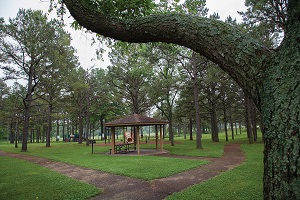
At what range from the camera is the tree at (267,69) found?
132 centimetres

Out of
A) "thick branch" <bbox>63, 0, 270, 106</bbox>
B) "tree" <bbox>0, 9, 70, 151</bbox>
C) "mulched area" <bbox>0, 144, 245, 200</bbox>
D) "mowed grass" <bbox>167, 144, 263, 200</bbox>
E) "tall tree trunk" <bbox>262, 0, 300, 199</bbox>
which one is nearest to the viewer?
"tall tree trunk" <bbox>262, 0, 300, 199</bbox>

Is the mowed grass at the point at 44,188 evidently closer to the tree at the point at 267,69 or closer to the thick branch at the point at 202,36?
the thick branch at the point at 202,36

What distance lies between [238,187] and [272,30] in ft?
39.4

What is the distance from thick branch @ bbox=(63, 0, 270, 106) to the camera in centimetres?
163

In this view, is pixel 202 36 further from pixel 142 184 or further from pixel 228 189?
pixel 142 184

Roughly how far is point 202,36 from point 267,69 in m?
0.64

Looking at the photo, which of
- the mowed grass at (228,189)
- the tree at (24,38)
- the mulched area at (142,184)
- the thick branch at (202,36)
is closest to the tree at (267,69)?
the thick branch at (202,36)

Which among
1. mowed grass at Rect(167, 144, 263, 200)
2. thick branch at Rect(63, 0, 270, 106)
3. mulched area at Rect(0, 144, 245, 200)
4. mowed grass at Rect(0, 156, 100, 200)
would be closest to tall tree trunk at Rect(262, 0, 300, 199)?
thick branch at Rect(63, 0, 270, 106)

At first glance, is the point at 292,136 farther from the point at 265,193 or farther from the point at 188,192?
the point at 188,192

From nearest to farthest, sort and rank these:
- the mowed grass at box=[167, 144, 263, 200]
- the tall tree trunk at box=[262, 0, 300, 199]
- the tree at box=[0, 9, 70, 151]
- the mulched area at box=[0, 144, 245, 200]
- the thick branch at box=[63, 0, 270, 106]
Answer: the tall tree trunk at box=[262, 0, 300, 199] < the thick branch at box=[63, 0, 270, 106] < the mowed grass at box=[167, 144, 263, 200] < the mulched area at box=[0, 144, 245, 200] < the tree at box=[0, 9, 70, 151]

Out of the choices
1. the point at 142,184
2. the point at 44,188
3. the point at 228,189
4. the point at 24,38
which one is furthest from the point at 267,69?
the point at 24,38

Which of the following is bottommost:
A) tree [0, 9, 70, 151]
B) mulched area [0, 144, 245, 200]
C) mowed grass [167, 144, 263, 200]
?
mulched area [0, 144, 245, 200]

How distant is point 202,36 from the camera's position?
6.10 ft

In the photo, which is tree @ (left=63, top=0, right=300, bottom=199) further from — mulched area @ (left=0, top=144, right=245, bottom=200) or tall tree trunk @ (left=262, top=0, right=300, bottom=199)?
mulched area @ (left=0, top=144, right=245, bottom=200)
